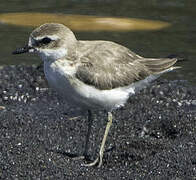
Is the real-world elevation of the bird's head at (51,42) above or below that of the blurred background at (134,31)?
above

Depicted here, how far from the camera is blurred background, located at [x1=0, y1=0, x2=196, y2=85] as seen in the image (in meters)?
13.4

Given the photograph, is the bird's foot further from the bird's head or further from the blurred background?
the blurred background

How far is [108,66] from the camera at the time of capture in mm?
8352

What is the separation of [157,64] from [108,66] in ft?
3.13

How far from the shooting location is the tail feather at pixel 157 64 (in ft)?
29.2

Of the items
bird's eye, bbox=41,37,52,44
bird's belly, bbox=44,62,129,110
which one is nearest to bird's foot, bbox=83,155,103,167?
bird's belly, bbox=44,62,129,110

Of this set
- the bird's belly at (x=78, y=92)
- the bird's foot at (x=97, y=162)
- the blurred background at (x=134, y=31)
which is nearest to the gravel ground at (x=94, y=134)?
the bird's foot at (x=97, y=162)

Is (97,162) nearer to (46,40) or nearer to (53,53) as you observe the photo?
(53,53)

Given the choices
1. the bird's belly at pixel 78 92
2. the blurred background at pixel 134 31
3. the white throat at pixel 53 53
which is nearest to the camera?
the bird's belly at pixel 78 92

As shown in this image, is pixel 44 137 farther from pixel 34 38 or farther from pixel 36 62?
pixel 36 62

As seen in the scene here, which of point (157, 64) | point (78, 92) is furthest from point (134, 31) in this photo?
point (78, 92)

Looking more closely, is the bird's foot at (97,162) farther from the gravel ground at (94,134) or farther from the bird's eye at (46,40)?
the bird's eye at (46,40)

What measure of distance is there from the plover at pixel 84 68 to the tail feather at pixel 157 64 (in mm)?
279

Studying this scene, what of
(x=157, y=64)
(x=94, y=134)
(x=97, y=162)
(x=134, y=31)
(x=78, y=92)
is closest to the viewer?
(x=78, y=92)
